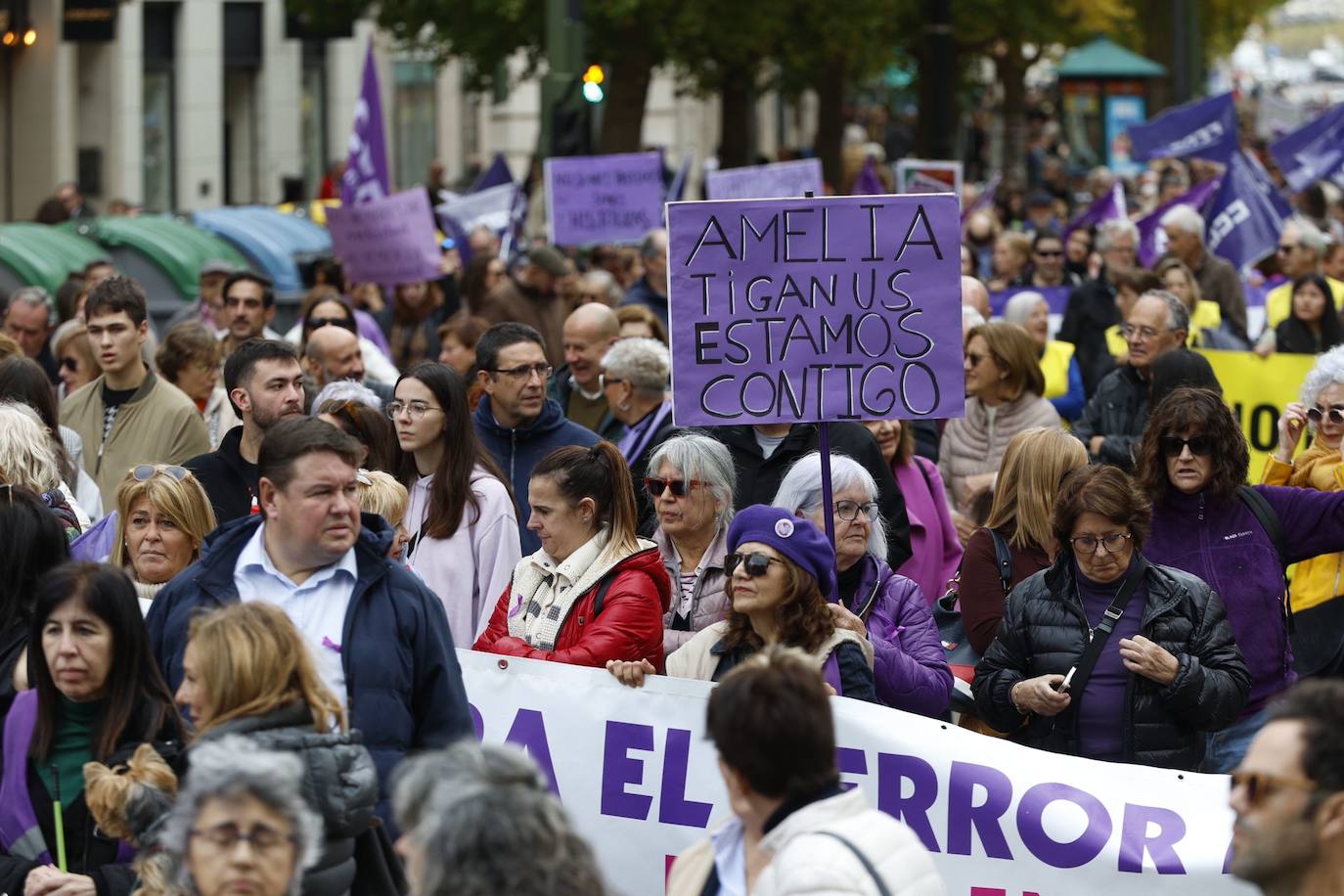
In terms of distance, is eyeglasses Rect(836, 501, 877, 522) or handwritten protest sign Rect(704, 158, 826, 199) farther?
handwritten protest sign Rect(704, 158, 826, 199)

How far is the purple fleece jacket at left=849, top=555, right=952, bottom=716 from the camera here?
6152mm

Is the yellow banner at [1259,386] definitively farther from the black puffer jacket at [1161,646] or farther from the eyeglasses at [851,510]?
the black puffer jacket at [1161,646]

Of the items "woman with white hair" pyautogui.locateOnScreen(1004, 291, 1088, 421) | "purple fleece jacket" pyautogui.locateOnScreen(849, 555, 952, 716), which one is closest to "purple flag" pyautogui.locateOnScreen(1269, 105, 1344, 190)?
"woman with white hair" pyautogui.locateOnScreen(1004, 291, 1088, 421)

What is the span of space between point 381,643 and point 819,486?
204 cm

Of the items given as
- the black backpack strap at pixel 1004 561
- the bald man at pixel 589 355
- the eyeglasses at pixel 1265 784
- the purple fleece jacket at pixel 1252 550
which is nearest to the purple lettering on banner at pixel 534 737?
the black backpack strap at pixel 1004 561

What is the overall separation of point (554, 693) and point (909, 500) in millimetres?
2248

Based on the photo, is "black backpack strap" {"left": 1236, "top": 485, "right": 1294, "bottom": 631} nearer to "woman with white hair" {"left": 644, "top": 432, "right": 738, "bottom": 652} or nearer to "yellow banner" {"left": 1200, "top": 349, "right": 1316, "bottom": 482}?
"woman with white hair" {"left": 644, "top": 432, "right": 738, "bottom": 652}

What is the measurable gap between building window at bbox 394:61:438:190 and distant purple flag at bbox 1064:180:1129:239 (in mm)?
22820

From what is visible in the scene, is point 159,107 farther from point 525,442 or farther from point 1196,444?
point 1196,444

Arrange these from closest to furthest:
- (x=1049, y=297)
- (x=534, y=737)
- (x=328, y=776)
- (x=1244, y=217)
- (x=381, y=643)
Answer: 1. (x=328, y=776)
2. (x=381, y=643)
3. (x=534, y=737)
4. (x=1049, y=297)
5. (x=1244, y=217)

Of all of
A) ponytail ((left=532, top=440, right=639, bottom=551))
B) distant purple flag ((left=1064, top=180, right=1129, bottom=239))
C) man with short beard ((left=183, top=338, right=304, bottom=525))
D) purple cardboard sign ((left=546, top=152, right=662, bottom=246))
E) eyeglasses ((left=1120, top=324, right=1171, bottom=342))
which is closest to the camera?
ponytail ((left=532, top=440, right=639, bottom=551))

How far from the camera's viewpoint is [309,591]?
5219mm

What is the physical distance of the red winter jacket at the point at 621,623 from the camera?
636 cm

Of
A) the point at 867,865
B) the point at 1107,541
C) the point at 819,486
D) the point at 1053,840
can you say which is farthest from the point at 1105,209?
the point at 867,865
